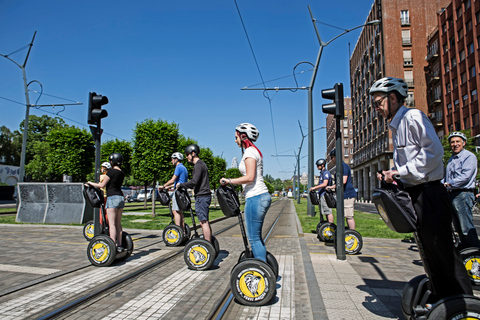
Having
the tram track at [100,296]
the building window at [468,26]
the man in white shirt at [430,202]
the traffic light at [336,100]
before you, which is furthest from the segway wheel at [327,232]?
the building window at [468,26]

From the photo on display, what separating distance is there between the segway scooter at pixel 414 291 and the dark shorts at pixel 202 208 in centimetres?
353

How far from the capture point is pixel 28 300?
3.77 metres

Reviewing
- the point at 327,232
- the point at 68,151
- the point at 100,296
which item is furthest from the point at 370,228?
the point at 68,151

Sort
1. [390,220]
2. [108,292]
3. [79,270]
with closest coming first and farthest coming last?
1. [390,220]
2. [108,292]
3. [79,270]

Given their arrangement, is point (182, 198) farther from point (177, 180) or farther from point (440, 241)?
point (440, 241)

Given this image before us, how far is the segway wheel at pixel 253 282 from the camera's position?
350 cm

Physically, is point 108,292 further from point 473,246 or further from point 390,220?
point 473,246

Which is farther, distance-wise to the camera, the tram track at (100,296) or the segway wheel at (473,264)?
the segway wheel at (473,264)

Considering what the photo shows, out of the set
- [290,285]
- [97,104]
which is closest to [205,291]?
[290,285]

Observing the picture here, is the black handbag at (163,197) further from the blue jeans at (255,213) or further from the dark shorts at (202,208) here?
the blue jeans at (255,213)

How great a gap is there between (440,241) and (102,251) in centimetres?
477

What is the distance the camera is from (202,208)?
579cm

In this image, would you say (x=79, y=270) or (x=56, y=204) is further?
(x=56, y=204)

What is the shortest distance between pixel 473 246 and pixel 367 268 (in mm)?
1473
